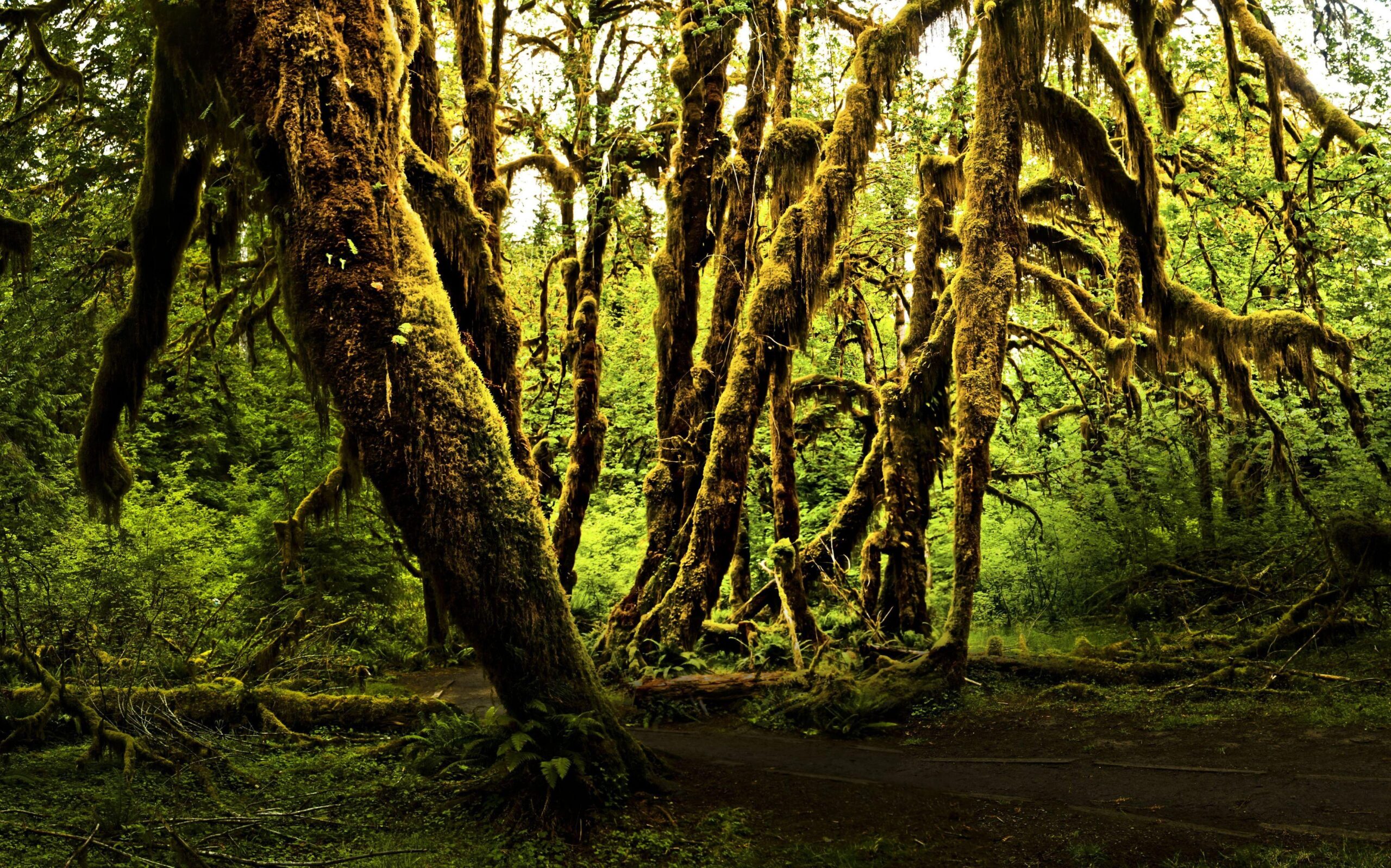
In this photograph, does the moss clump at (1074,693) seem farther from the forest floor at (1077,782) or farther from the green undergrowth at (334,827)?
the green undergrowth at (334,827)

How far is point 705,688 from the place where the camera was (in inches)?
403

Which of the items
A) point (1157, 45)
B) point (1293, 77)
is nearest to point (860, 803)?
point (1157, 45)

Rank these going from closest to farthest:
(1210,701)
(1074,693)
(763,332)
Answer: (1210,701), (1074,693), (763,332)

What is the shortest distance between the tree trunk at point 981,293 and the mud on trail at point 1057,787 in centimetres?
163

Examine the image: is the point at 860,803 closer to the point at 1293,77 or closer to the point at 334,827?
the point at 334,827

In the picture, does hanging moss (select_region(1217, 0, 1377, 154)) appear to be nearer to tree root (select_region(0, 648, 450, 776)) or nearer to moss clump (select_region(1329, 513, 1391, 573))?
moss clump (select_region(1329, 513, 1391, 573))

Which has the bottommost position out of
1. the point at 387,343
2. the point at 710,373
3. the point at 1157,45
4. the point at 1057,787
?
the point at 1057,787

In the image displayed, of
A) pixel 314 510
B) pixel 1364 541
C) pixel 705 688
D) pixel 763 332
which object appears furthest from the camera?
pixel 763 332

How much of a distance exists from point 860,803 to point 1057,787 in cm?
148

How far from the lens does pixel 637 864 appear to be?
4793mm

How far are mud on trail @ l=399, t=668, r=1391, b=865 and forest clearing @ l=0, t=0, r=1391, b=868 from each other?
5cm

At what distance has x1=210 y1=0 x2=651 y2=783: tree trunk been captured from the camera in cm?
522

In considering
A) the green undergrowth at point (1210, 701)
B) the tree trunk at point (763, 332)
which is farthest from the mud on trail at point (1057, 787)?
the tree trunk at point (763, 332)

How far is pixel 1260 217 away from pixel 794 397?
304 inches
